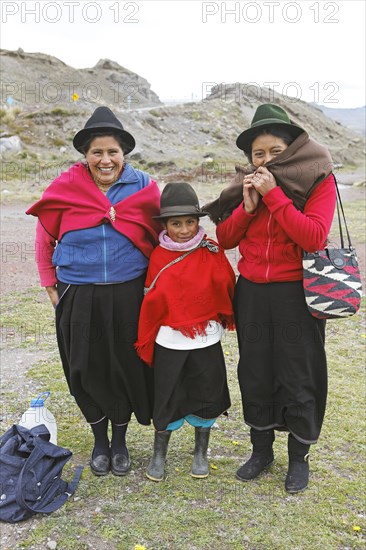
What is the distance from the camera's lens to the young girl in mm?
2812

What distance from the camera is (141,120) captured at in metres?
27.6

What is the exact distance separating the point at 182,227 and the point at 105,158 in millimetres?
506

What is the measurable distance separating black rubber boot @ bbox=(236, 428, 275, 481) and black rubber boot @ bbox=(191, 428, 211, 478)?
0.61 feet

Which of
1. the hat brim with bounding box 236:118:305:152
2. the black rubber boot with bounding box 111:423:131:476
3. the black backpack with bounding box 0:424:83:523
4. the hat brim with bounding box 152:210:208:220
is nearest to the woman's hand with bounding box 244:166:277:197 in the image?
the hat brim with bounding box 236:118:305:152

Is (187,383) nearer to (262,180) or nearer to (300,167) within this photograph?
(262,180)

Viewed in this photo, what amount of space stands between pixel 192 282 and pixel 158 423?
0.75 m

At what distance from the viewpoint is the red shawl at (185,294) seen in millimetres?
2814

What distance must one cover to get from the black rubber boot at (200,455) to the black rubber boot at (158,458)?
16 cm

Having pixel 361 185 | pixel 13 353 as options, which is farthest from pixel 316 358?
pixel 361 185

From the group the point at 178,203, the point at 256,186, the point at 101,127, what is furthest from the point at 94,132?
the point at 256,186

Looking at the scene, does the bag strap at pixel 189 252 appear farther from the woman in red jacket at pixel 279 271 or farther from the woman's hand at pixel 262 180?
the woman's hand at pixel 262 180

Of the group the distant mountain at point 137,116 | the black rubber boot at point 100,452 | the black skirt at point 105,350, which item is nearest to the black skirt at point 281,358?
the black skirt at point 105,350

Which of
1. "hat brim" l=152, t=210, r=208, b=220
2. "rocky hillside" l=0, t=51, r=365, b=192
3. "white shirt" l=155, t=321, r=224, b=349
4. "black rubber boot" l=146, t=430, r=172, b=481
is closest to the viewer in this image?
"hat brim" l=152, t=210, r=208, b=220

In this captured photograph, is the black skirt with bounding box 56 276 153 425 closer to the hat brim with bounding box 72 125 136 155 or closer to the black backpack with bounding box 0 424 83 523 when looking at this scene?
the black backpack with bounding box 0 424 83 523
